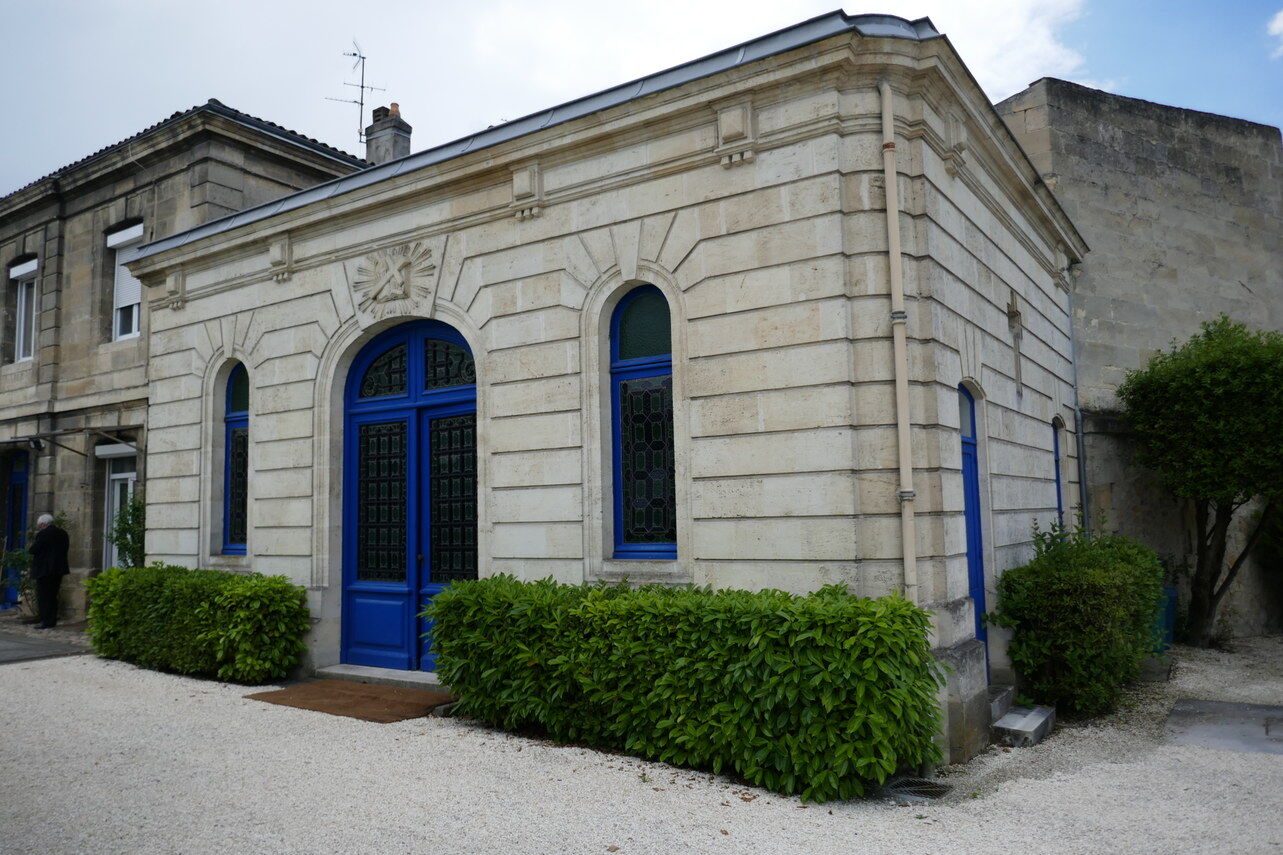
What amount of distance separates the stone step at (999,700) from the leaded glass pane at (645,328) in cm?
352

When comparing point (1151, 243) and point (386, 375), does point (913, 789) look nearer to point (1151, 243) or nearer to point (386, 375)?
point (386, 375)

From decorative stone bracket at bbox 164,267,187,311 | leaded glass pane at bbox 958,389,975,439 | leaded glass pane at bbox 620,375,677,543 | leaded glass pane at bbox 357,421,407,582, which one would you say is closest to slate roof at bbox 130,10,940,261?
decorative stone bracket at bbox 164,267,187,311

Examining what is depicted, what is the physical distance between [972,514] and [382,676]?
5.25 metres

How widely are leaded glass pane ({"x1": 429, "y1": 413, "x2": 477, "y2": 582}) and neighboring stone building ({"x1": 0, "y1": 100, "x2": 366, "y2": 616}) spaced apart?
6.92m

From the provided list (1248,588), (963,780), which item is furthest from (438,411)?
(1248,588)

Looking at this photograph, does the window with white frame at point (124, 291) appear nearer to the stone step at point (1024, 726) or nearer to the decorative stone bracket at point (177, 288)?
the decorative stone bracket at point (177, 288)

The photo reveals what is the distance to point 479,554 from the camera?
7.50 meters

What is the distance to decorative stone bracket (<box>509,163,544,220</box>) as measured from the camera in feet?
24.4

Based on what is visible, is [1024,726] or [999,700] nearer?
[1024,726]

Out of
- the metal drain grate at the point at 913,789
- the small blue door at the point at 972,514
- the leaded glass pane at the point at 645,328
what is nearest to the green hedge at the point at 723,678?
the metal drain grate at the point at 913,789

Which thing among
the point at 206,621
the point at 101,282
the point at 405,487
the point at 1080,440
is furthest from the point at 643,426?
the point at 101,282

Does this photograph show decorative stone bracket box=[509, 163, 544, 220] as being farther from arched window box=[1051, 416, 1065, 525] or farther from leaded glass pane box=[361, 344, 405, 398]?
arched window box=[1051, 416, 1065, 525]

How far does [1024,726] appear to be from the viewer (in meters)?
6.44

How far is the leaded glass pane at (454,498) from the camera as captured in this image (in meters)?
7.98
